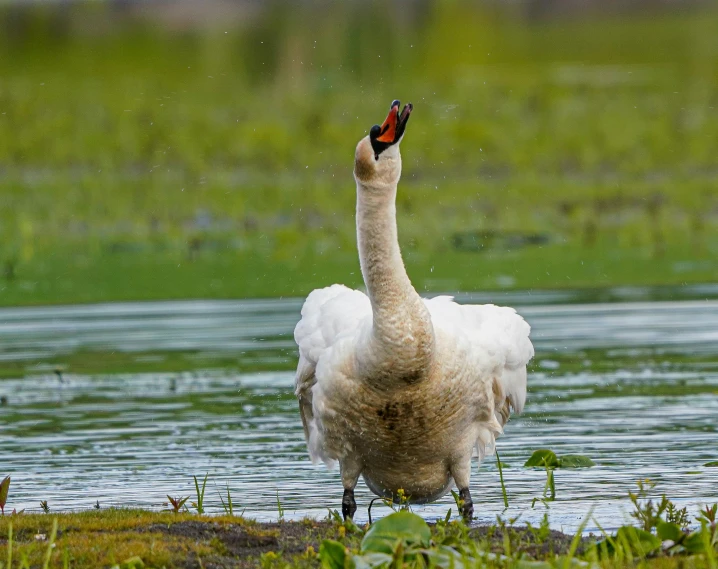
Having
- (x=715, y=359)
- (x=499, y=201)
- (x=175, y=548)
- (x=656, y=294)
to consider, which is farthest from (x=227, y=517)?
(x=499, y=201)

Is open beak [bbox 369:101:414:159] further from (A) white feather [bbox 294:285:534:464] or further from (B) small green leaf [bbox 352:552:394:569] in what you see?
(B) small green leaf [bbox 352:552:394:569]

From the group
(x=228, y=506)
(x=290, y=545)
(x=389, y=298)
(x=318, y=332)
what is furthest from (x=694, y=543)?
(x=228, y=506)

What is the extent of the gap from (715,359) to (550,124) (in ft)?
46.6

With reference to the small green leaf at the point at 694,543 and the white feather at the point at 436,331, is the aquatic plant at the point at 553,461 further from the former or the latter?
the small green leaf at the point at 694,543

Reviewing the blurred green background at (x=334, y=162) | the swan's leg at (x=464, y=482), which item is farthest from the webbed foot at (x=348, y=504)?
the blurred green background at (x=334, y=162)

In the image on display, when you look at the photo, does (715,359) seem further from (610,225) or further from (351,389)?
(610,225)

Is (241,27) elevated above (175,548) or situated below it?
above

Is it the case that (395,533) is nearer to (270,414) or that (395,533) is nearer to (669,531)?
(669,531)

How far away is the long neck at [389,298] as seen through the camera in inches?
266

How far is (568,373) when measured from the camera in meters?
11.5

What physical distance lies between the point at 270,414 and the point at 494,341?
3.21m

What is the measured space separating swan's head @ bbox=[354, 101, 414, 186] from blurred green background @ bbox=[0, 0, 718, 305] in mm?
8322

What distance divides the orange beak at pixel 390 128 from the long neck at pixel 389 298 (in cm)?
27

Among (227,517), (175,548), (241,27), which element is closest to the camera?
(175,548)
